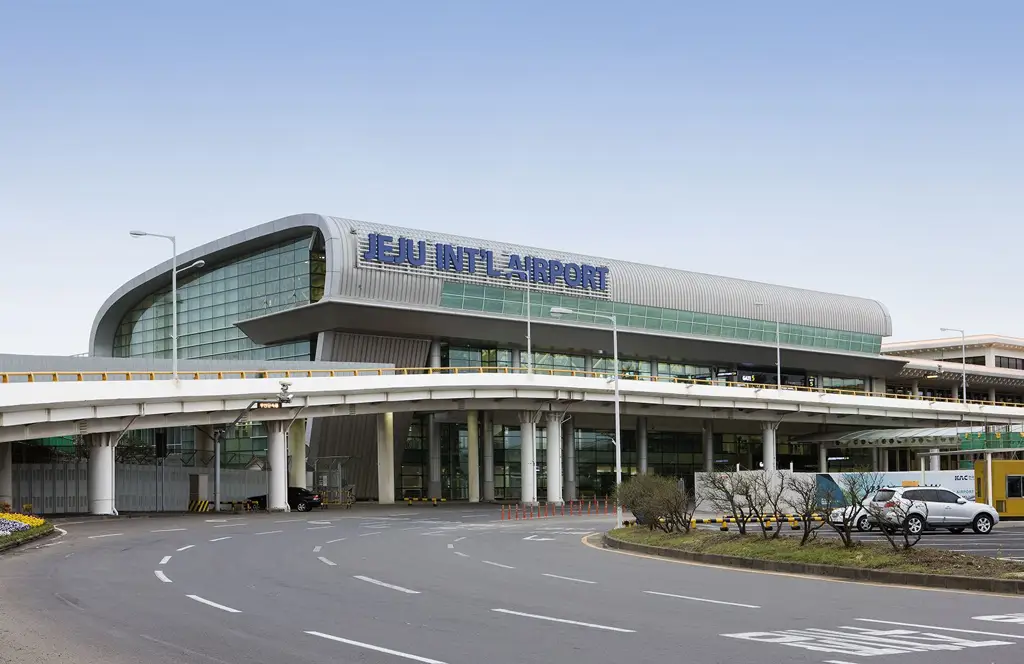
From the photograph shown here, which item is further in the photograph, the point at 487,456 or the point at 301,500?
the point at 487,456

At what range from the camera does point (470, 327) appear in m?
81.2

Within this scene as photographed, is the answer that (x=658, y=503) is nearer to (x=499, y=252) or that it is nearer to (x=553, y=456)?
(x=553, y=456)

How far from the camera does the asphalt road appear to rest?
11.9 metres

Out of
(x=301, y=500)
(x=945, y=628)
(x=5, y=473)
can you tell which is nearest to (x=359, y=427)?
(x=301, y=500)

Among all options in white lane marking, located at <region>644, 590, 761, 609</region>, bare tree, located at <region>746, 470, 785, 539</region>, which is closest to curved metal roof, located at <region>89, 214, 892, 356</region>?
bare tree, located at <region>746, 470, 785, 539</region>

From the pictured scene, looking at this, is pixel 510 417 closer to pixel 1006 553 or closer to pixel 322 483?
pixel 322 483

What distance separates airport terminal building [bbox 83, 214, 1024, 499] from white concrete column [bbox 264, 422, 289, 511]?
413 inches

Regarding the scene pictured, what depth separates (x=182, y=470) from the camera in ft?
219

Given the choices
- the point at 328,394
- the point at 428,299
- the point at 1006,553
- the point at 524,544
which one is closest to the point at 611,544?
the point at 524,544

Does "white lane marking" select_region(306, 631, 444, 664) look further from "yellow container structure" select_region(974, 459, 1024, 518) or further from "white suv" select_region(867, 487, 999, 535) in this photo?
"yellow container structure" select_region(974, 459, 1024, 518)

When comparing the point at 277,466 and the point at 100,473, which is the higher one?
the point at 100,473

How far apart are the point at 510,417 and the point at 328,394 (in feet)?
88.7

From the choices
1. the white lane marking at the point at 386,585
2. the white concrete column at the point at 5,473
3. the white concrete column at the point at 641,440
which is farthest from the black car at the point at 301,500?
the white lane marking at the point at 386,585

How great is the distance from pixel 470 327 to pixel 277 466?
24.5 metres
